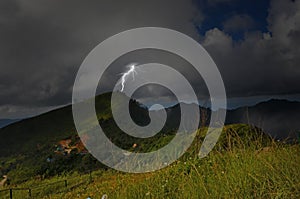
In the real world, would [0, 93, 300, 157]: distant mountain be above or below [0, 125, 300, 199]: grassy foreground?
above

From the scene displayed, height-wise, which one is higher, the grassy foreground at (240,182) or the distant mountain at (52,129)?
the distant mountain at (52,129)

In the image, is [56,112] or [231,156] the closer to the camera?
[231,156]

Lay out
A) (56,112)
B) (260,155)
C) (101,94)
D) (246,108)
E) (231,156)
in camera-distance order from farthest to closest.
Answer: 1. (56,112)
2. (101,94)
3. (246,108)
4. (231,156)
5. (260,155)

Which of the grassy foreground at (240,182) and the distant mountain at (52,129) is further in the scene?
the distant mountain at (52,129)

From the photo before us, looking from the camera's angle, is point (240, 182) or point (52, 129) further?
point (52, 129)

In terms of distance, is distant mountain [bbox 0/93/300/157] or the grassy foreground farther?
distant mountain [bbox 0/93/300/157]

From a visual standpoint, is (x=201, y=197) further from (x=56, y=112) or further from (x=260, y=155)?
(x=56, y=112)

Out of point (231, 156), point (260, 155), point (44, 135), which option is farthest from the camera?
point (44, 135)

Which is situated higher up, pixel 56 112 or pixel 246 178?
pixel 56 112

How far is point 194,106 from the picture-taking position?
7.47 m

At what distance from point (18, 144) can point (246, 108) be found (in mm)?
74977

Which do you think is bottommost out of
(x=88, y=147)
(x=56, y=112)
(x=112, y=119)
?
(x=88, y=147)

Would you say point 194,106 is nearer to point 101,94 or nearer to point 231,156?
point 231,156

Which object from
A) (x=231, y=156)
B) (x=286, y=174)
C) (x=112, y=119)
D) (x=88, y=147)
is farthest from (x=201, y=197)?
(x=112, y=119)
